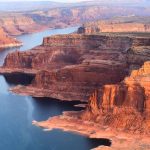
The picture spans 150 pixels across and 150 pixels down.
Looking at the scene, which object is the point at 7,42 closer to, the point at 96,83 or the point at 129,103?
the point at 96,83

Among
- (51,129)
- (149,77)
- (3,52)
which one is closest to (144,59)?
(149,77)

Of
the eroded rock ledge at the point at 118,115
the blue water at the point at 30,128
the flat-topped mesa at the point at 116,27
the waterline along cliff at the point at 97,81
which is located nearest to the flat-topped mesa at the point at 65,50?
the waterline along cliff at the point at 97,81

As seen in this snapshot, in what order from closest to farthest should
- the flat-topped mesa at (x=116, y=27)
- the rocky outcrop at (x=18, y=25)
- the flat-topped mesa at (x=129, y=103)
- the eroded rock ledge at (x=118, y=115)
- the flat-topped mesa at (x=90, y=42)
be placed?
the eroded rock ledge at (x=118, y=115)
the flat-topped mesa at (x=129, y=103)
the flat-topped mesa at (x=90, y=42)
the flat-topped mesa at (x=116, y=27)
the rocky outcrop at (x=18, y=25)

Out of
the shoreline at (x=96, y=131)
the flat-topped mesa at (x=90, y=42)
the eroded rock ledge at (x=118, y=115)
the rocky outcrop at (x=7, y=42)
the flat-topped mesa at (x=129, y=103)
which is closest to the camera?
the shoreline at (x=96, y=131)

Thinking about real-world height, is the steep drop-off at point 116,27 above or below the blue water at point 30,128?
above

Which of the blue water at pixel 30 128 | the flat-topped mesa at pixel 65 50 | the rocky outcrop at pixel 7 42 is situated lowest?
the blue water at pixel 30 128

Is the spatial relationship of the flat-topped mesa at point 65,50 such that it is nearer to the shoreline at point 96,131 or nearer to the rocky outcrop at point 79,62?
the rocky outcrop at point 79,62

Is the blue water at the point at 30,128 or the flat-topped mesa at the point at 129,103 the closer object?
the blue water at the point at 30,128
